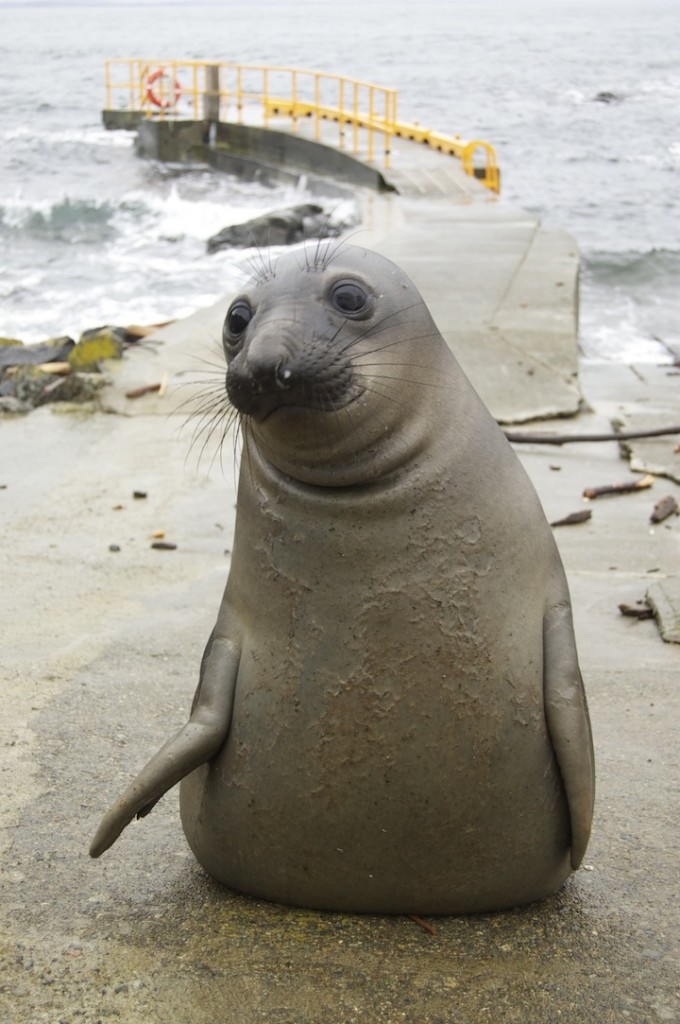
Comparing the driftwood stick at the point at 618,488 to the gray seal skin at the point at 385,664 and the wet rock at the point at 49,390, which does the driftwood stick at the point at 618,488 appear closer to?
the wet rock at the point at 49,390

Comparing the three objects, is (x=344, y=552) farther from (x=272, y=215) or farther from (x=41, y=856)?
(x=272, y=215)

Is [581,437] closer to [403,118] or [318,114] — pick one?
[318,114]

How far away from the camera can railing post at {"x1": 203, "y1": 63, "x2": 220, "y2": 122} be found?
2566cm

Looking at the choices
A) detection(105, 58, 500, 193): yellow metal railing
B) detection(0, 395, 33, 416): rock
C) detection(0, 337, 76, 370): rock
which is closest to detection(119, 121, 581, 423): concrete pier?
detection(105, 58, 500, 193): yellow metal railing

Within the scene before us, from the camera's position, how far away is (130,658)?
4949 millimetres

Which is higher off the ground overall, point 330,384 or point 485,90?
point 330,384

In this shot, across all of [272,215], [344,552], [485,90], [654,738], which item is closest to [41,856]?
[344,552]

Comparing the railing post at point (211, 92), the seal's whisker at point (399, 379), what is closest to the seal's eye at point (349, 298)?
the seal's whisker at point (399, 379)

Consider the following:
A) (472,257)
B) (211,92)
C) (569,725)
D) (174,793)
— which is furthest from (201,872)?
(211,92)

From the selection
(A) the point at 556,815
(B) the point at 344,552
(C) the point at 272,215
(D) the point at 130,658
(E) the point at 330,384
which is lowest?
(C) the point at 272,215

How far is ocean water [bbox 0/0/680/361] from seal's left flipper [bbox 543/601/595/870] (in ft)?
4.38

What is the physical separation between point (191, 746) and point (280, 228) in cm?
1622

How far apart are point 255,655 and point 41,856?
0.82 metres

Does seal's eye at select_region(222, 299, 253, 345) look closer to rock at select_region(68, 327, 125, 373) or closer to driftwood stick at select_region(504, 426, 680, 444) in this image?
driftwood stick at select_region(504, 426, 680, 444)
